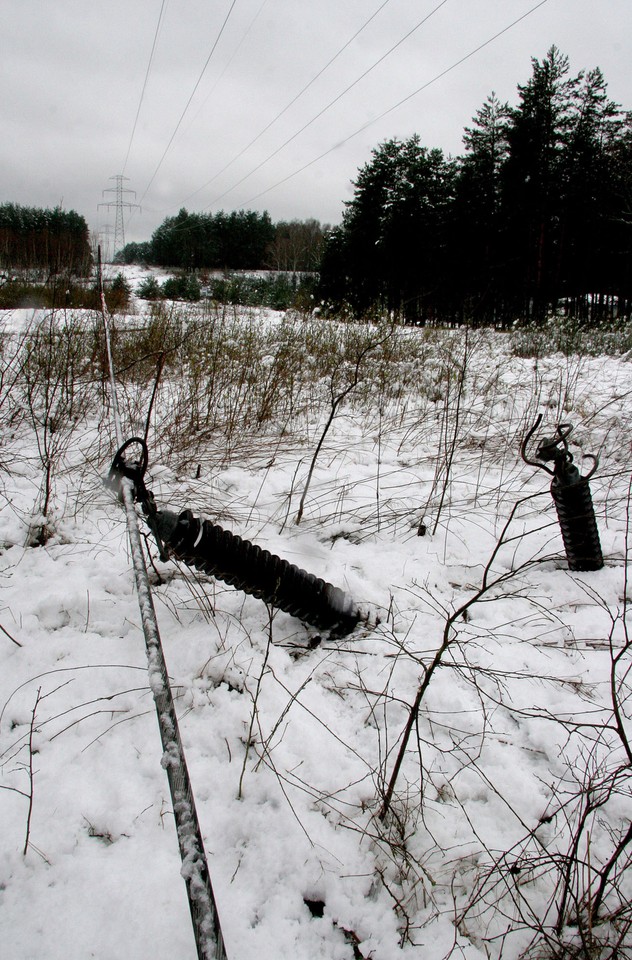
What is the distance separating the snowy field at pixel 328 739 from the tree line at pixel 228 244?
43.4 meters

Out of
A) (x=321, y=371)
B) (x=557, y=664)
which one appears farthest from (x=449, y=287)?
(x=557, y=664)

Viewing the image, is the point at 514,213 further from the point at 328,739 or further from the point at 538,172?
the point at 328,739

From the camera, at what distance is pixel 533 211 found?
17078mm

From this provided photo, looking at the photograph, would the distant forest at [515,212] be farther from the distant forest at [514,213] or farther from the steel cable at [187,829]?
the steel cable at [187,829]

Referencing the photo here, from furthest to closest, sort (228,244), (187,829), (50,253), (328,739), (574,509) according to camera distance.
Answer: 1. (228,244)
2. (50,253)
3. (574,509)
4. (328,739)
5. (187,829)

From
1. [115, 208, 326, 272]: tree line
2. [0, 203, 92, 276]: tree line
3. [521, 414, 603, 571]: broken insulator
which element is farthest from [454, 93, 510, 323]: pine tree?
[115, 208, 326, 272]: tree line

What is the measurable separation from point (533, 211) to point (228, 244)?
118ft

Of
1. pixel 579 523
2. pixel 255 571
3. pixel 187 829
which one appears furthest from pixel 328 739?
pixel 579 523

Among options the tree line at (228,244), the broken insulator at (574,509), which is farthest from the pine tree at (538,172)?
the tree line at (228,244)

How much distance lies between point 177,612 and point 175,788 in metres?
1.03

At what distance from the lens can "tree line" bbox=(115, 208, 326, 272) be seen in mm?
43500

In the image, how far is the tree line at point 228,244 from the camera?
1713 inches

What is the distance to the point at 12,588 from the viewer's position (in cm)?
166

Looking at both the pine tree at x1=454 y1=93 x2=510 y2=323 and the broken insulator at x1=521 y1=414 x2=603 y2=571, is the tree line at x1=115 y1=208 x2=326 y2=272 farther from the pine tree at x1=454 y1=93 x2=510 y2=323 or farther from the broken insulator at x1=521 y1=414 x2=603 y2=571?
the broken insulator at x1=521 y1=414 x2=603 y2=571
